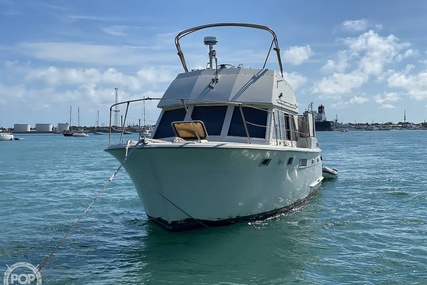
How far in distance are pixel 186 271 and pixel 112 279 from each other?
131cm

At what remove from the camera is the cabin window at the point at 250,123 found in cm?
1134

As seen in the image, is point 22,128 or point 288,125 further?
point 22,128

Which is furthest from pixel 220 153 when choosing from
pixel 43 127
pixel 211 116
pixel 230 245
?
pixel 43 127

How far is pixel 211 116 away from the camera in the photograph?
11680 mm

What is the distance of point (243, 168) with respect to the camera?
391 inches

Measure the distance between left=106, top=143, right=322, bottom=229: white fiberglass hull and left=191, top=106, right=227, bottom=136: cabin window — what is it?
1.73 metres

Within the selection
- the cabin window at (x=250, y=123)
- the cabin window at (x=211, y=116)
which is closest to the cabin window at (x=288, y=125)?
the cabin window at (x=250, y=123)

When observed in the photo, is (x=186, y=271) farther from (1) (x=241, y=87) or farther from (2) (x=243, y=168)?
(1) (x=241, y=87)

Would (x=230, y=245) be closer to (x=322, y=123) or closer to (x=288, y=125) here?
(x=288, y=125)

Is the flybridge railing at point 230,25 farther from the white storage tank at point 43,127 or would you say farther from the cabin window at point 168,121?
the white storage tank at point 43,127

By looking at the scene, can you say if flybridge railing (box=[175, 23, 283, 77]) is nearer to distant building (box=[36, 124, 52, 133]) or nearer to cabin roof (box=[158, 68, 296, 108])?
cabin roof (box=[158, 68, 296, 108])

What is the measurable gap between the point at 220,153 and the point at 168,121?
3.41m

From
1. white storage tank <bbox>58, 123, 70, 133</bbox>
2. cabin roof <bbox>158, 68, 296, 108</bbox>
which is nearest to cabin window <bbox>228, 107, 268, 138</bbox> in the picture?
cabin roof <bbox>158, 68, 296, 108</bbox>

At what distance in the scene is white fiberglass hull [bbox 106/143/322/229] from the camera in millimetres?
9281
